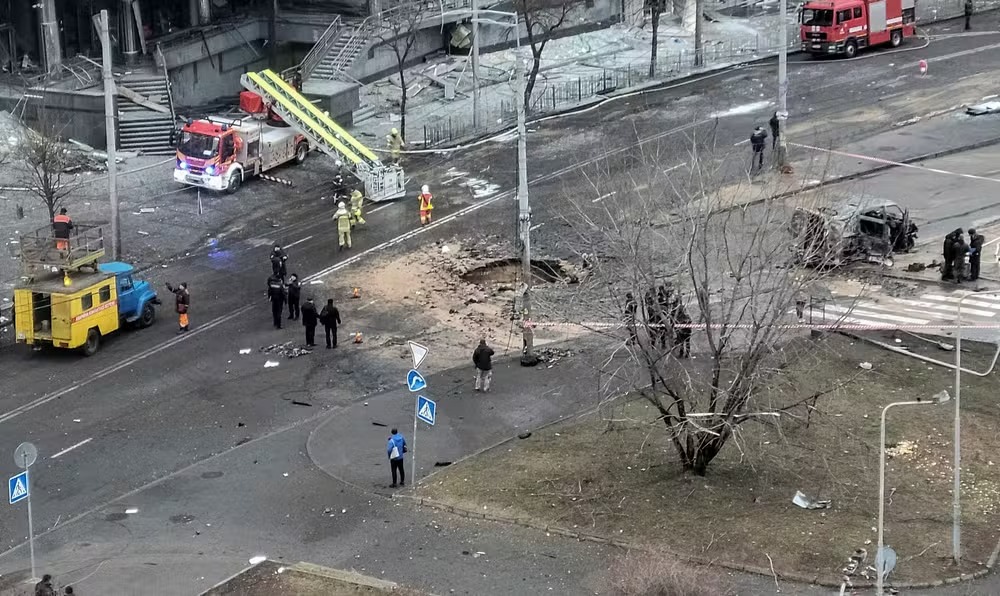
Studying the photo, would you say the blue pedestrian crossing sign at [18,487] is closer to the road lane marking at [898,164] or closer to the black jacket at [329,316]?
the black jacket at [329,316]

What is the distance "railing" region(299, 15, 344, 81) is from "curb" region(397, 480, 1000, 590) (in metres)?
30.1

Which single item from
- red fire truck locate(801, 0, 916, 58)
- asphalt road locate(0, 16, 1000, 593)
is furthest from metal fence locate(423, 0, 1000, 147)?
red fire truck locate(801, 0, 916, 58)

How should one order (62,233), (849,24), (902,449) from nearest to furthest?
1. (902,449)
2. (62,233)
3. (849,24)

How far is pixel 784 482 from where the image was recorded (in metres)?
26.2

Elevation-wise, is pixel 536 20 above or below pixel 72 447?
above

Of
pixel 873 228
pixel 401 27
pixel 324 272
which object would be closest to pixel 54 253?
pixel 324 272

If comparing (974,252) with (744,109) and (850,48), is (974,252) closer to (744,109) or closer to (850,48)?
(744,109)

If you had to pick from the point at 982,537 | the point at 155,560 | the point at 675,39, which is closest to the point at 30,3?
the point at 675,39

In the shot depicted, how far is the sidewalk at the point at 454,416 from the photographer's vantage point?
1102 inches

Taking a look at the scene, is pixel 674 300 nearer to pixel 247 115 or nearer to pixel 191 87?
pixel 247 115

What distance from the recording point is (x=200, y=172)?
4450 cm

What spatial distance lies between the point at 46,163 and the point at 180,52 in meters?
14.4

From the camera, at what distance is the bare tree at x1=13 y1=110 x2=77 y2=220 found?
40.3 metres

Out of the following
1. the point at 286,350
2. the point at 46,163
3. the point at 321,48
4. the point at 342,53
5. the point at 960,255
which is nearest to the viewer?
the point at 286,350
